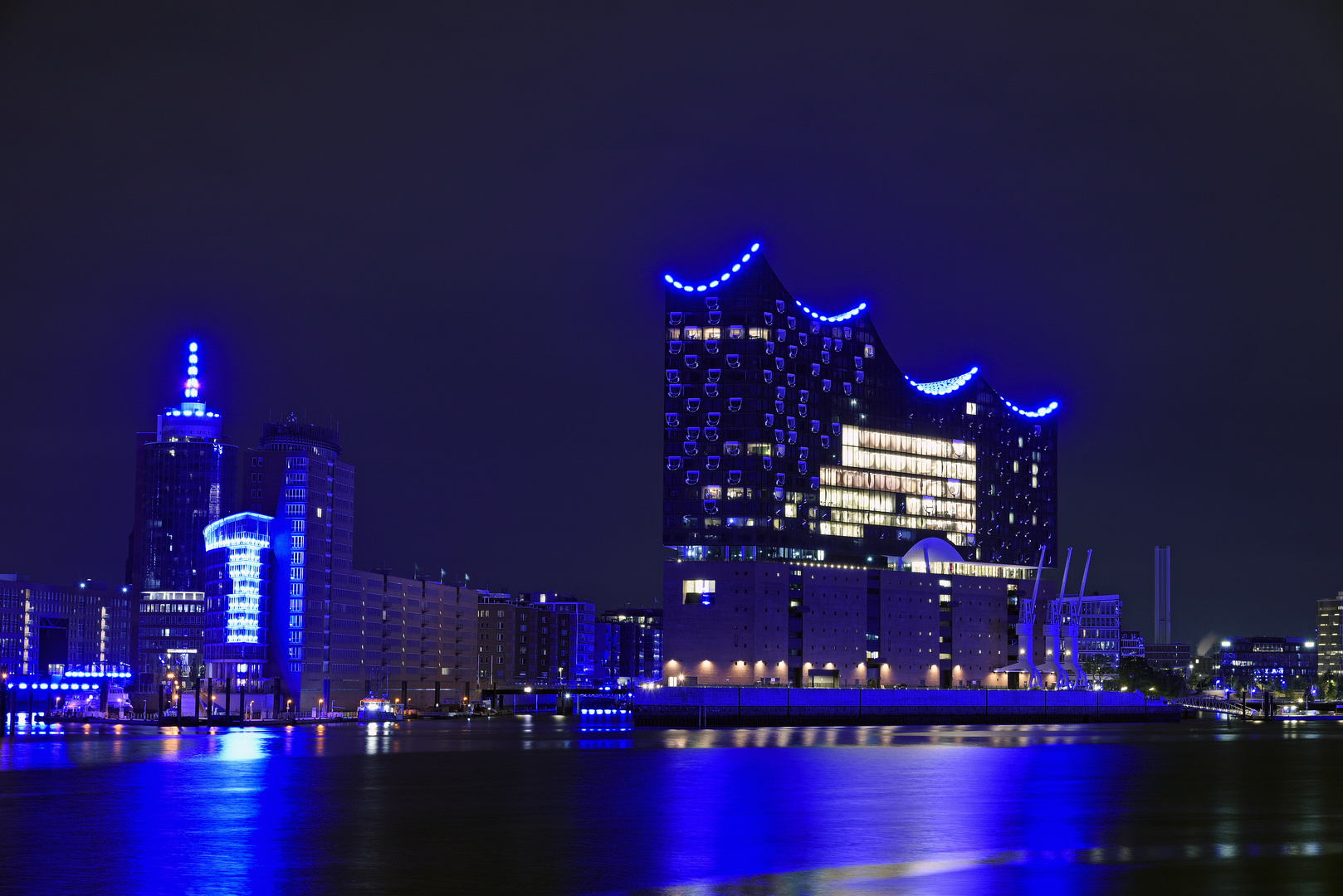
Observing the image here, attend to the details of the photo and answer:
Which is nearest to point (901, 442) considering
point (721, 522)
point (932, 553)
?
point (932, 553)

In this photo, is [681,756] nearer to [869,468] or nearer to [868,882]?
[868,882]

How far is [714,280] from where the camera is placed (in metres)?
174

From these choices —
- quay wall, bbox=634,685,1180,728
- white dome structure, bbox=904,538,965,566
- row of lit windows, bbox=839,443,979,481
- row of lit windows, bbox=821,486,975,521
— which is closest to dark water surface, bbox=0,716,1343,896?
quay wall, bbox=634,685,1180,728

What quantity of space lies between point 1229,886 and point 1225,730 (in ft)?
446

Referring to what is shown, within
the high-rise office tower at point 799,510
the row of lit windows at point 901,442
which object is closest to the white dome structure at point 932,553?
the high-rise office tower at point 799,510

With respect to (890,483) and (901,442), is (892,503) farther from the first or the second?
(901,442)

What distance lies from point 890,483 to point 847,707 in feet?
106

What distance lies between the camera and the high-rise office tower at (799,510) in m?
171

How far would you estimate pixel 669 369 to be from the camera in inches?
6762

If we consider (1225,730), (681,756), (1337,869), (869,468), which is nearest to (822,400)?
(869,468)

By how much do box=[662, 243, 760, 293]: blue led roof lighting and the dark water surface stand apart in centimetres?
8467

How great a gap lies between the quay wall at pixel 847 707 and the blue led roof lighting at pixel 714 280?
42.9 m

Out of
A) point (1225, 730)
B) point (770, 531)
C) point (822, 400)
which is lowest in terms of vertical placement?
point (1225, 730)

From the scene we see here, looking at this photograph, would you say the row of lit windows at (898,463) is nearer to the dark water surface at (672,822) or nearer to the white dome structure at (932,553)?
the white dome structure at (932,553)
